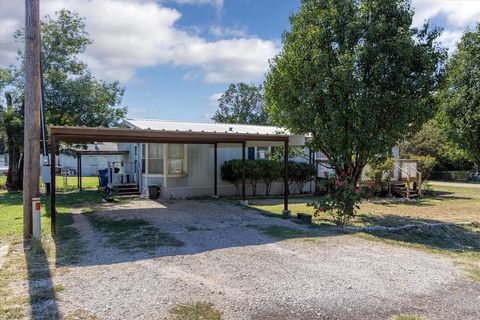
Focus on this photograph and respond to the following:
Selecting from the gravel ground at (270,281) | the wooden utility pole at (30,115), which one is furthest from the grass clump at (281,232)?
the wooden utility pole at (30,115)

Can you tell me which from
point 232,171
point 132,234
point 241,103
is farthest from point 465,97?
point 241,103

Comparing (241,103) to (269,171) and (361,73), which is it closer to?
(269,171)

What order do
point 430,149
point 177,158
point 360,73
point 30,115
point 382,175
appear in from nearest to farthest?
point 30,115, point 360,73, point 177,158, point 382,175, point 430,149

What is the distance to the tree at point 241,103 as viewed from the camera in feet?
161

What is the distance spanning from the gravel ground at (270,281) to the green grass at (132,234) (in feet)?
0.90

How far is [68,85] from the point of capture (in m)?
18.6

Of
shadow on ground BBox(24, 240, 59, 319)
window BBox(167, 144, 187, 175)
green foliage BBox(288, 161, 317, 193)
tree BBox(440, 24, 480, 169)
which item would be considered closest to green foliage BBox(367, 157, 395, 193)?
green foliage BBox(288, 161, 317, 193)

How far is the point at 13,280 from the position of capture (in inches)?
202

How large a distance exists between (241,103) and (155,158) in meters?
35.8

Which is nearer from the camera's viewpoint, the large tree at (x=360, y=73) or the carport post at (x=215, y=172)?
the large tree at (x=360, y=73)

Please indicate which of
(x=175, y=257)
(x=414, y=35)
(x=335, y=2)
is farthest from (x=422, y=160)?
(x=175, y=257)

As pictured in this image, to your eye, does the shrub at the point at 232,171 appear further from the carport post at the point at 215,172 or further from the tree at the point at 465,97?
the tree at the point at 465,97

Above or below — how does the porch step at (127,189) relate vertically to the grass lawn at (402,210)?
above

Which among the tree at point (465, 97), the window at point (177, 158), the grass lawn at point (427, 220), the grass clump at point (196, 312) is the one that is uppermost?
the tree at point (465, 97)
